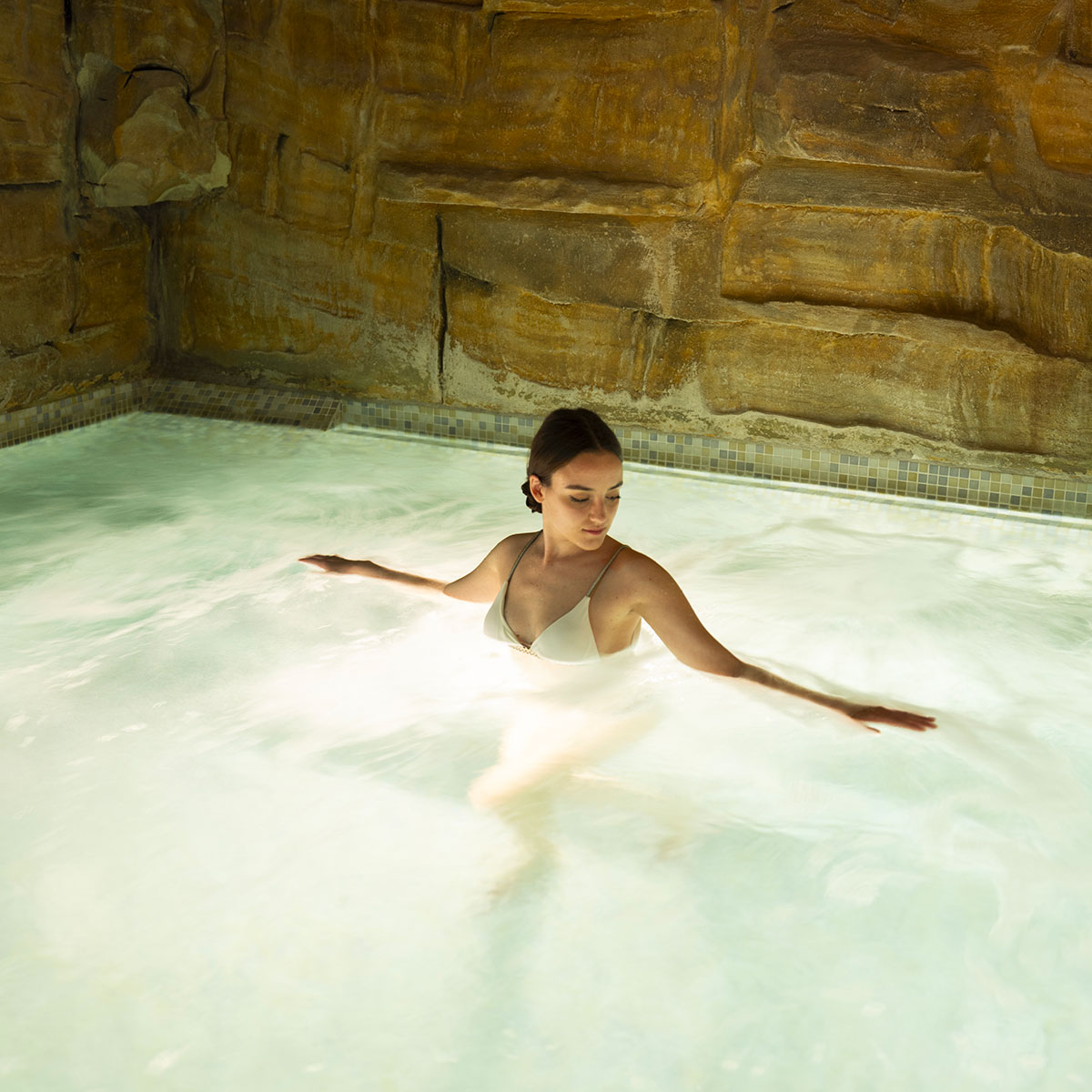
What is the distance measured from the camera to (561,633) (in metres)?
2.83

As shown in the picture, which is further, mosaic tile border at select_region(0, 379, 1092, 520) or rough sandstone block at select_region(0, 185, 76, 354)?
rough sandstone block at select_region(0, 185, 76, 354)

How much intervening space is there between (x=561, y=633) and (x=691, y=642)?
31cm

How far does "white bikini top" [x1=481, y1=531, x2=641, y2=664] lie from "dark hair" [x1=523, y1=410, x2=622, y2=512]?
0.27 metres

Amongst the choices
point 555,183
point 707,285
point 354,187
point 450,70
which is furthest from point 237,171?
point 707,285

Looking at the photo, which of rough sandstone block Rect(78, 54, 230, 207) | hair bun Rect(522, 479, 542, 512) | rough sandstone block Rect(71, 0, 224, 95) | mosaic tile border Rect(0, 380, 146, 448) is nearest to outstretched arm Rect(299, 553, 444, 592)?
hair bun Rect(522, 479, 542, 512)

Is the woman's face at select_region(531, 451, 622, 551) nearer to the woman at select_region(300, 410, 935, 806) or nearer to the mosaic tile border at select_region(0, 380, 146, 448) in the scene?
the woman at select_region(300, 410, 935, 806)

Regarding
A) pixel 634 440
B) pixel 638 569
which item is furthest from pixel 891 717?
pixel 634 440

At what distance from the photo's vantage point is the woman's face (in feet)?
8.77

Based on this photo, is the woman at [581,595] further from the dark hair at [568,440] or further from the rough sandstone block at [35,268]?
the rough sandstone block at [35,268]

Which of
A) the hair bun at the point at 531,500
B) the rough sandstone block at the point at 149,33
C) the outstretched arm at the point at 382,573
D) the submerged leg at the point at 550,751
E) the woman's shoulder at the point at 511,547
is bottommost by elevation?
the submerged leg at the point at 550,751

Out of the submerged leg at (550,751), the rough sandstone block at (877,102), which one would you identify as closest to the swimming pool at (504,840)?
the submerged leg at (550,751)

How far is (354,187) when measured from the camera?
5.89m

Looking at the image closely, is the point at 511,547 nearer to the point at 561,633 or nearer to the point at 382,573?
the point at 561,633

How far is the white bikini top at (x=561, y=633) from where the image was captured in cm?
281
